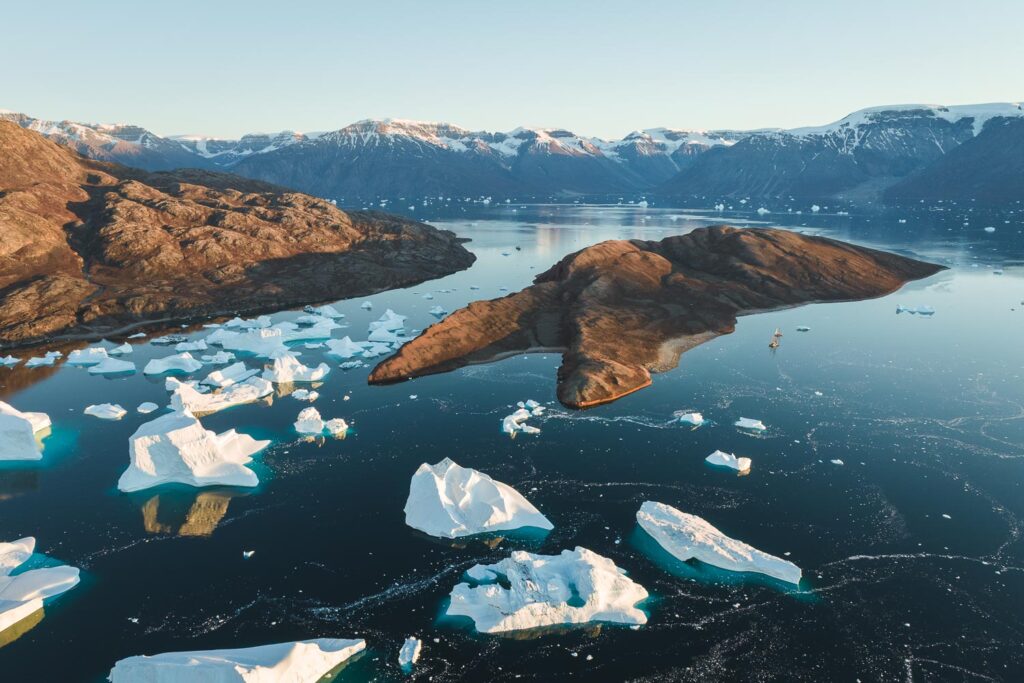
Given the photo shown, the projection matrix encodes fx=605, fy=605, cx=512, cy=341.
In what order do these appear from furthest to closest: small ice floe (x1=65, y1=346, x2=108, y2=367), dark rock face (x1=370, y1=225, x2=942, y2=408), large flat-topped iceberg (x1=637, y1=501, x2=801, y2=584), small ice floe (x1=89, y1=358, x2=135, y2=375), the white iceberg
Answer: small ice floe (x1=65, y1=346, x2=108, y2=367), small ice floe (x1=89, y1=358, x2=135, y2=375), dark rock face (x1=370, y1=225, x2=942, y2=408), the white iceberg, large flat-topped iceberg (x1=637, y1=501, x2=801, y2=584)

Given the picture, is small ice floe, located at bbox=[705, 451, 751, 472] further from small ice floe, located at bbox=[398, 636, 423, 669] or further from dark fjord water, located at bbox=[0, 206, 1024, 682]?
small ice floe, located at bbox=[398, 636, 423, 669]

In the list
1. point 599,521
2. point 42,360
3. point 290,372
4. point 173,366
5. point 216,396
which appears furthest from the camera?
point 42,360

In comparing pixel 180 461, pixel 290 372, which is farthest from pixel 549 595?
pixel 290 372

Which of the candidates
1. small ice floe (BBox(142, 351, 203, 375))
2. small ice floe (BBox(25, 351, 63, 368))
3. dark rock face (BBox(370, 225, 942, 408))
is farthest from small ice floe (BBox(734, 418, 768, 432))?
small ice floe (BBox(25, 351, 63, 368))

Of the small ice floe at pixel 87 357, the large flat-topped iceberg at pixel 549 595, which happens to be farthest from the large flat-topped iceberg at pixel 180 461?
the small ice floe at pixel 87 357

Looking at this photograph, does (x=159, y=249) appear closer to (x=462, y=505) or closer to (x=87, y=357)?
(x=87, y=357)

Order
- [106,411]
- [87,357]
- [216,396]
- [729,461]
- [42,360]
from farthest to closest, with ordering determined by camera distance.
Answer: [42,360], [87,357], [216,396], [106,411], [729,461]

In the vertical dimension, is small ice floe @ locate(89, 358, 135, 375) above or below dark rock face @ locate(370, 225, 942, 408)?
below
